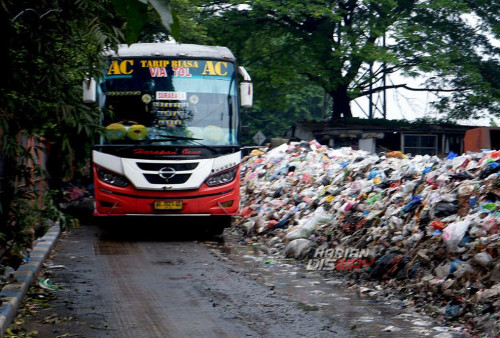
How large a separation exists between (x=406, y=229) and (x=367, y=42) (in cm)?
2462

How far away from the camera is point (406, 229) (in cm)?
909

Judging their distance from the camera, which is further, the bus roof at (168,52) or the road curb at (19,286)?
the bus roof at (168,52)

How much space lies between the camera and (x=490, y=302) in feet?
20.9

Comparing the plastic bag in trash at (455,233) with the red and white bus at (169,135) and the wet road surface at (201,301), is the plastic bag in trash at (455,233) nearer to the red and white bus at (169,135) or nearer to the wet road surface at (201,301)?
the wet road surface at (201,301)

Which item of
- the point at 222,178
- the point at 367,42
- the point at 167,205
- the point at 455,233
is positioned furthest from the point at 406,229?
the point at 367,42

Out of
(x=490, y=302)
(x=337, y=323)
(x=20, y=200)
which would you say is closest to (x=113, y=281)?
(x=20, y=200)

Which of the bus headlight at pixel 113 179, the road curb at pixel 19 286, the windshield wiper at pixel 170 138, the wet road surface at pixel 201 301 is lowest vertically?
the wet road surface at pixel 201 301

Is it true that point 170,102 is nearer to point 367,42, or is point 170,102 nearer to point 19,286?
point 19,286

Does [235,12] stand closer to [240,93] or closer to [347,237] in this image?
[240,93]

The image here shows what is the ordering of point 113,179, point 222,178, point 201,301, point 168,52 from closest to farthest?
point 201,301 → point 113,179 → point 222,178 → point 168,52

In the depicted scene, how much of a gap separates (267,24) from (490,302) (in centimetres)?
2968

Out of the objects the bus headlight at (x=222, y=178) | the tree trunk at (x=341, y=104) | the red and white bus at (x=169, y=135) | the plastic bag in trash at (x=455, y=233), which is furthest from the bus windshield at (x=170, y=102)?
the tree trunk at (x=341, y=104)

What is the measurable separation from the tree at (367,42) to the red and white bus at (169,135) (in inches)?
772

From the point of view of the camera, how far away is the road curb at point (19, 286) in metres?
6.03
